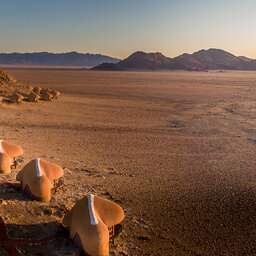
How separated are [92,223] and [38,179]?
1769 mm

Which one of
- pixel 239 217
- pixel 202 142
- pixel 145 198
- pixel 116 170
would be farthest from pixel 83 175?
pixel 202 142

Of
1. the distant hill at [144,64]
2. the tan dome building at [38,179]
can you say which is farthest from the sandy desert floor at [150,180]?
the distant hill at [144,64]

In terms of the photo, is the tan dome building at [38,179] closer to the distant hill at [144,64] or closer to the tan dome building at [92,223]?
the tan dome building at [92,223]

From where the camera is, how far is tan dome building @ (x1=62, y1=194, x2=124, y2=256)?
430 cm

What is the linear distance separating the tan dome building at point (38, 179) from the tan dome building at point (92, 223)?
1.10 metres

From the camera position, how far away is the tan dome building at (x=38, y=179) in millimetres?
5539

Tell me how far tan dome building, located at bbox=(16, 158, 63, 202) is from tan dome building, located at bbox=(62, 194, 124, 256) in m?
1.10

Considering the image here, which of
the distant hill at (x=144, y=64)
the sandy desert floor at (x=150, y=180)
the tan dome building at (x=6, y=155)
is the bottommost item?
the sandy desert floor at (x=150, y=180)

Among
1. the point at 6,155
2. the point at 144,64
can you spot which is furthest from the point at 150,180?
the point at 144,64

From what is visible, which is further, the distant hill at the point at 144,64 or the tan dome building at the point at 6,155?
the distant hill at the point at 144,64

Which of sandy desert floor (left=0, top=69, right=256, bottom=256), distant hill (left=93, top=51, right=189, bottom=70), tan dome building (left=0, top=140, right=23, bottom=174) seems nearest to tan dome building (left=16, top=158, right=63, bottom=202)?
sandy desert floor (left=0, top=69, right=256, bottom=256)

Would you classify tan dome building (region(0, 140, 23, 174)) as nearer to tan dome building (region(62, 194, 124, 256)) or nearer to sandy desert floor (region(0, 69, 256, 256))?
sandy desert floor (region(0, 69, 256, 256))

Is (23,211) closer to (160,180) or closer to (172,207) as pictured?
(172,207)

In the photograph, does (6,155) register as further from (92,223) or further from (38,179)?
(92,223)
